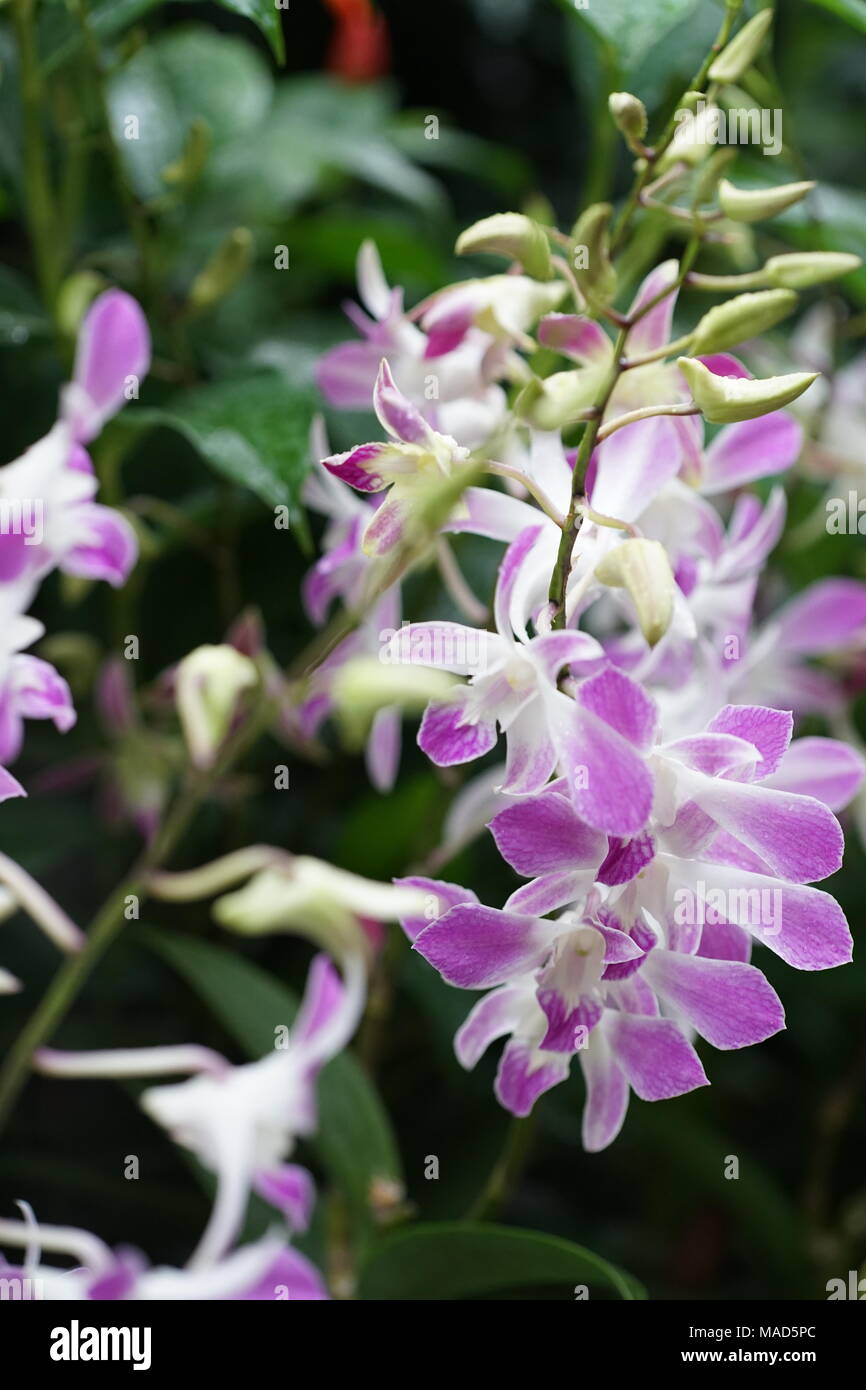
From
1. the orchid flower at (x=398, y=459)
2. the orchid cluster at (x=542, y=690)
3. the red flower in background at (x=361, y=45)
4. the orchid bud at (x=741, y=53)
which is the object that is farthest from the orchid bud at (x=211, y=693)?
the red flower in background at (x=361, y=45)

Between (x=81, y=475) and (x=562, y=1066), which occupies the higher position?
(x=81, y=475)

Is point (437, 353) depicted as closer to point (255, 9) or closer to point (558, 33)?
point (255, 9)

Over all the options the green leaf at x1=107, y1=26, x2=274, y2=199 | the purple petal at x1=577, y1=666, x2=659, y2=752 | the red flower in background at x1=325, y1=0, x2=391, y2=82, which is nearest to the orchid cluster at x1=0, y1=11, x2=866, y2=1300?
the purple petal at x1=577, y1=666, x2=659, y2=752

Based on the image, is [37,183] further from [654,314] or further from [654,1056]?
[654,1056]

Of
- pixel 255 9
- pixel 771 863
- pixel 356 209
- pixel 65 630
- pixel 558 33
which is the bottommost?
pixel 771 863

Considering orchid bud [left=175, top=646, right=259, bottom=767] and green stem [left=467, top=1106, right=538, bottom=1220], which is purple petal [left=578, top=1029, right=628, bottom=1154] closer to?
green stem [left=467, top=1106, right=538, bottom=1220]
